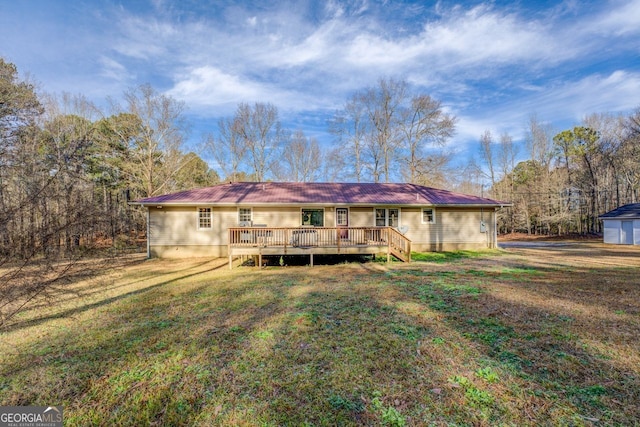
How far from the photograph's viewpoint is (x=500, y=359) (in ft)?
11.4

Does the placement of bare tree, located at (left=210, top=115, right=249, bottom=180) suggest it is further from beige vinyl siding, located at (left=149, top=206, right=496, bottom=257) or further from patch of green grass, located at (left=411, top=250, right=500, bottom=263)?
patch of green grass, located at (left=411, top=250, right=500, bottom=263)

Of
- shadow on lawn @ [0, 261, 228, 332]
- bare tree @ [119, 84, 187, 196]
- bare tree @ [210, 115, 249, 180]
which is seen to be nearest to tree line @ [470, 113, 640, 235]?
bare tree @ [210, 115, 249, 180]

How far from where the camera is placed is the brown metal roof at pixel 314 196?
1333 centimetres

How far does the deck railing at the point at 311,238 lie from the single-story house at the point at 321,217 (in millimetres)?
45

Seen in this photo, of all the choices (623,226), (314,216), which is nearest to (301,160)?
(314,216)

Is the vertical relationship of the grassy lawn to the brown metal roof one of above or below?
below

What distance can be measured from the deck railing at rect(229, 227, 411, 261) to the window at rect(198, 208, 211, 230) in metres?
3.44

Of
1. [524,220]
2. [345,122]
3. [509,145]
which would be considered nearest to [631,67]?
[509,145]

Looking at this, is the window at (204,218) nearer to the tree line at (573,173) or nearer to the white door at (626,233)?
the white door at (626,233)

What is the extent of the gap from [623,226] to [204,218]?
27.2 metres

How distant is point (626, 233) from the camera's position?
58.7 ft

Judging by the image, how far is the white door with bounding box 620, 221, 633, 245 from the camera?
1766cm

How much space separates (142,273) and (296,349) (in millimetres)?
8639

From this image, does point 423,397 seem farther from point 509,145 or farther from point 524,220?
point 509,145
